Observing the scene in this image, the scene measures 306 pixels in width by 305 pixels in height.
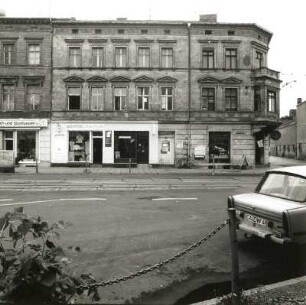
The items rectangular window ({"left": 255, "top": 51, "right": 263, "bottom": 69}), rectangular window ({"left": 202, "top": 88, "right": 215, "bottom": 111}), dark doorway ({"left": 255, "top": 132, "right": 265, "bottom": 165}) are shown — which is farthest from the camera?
dark doorway ({"left": 255, "top": 132, "right": 265, "bottom": 165})

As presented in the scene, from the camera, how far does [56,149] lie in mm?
32031

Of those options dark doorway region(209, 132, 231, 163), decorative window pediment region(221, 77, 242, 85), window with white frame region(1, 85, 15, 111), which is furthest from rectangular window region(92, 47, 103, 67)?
dark doorway region(209, 132, 231, 163)

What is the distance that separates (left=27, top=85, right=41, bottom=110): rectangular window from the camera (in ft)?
106

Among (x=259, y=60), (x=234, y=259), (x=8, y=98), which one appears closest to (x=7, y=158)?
(x=8, y=98)

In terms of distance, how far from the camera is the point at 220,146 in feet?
107

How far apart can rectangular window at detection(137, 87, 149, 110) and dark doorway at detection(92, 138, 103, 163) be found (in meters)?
4.36

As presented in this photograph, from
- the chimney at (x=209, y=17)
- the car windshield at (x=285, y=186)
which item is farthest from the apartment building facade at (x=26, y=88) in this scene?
the car windshield at (x=285, y=186)

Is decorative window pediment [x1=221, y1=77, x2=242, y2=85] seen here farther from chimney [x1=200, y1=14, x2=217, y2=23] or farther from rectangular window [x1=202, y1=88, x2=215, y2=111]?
chimney [x1=200, y1=14, x2=217, y2=23]

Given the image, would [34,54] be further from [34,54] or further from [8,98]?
[8,98]

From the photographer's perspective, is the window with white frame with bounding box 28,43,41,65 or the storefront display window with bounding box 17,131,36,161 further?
the window with white frame with bounding box 28,43,41,65

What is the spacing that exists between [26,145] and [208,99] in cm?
1562

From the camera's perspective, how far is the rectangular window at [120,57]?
32562mm

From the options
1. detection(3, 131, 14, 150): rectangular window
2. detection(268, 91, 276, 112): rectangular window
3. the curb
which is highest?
detection(268, 91, 276, 112): rectangular window

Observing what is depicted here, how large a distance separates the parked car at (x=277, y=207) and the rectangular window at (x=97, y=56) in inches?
1047
